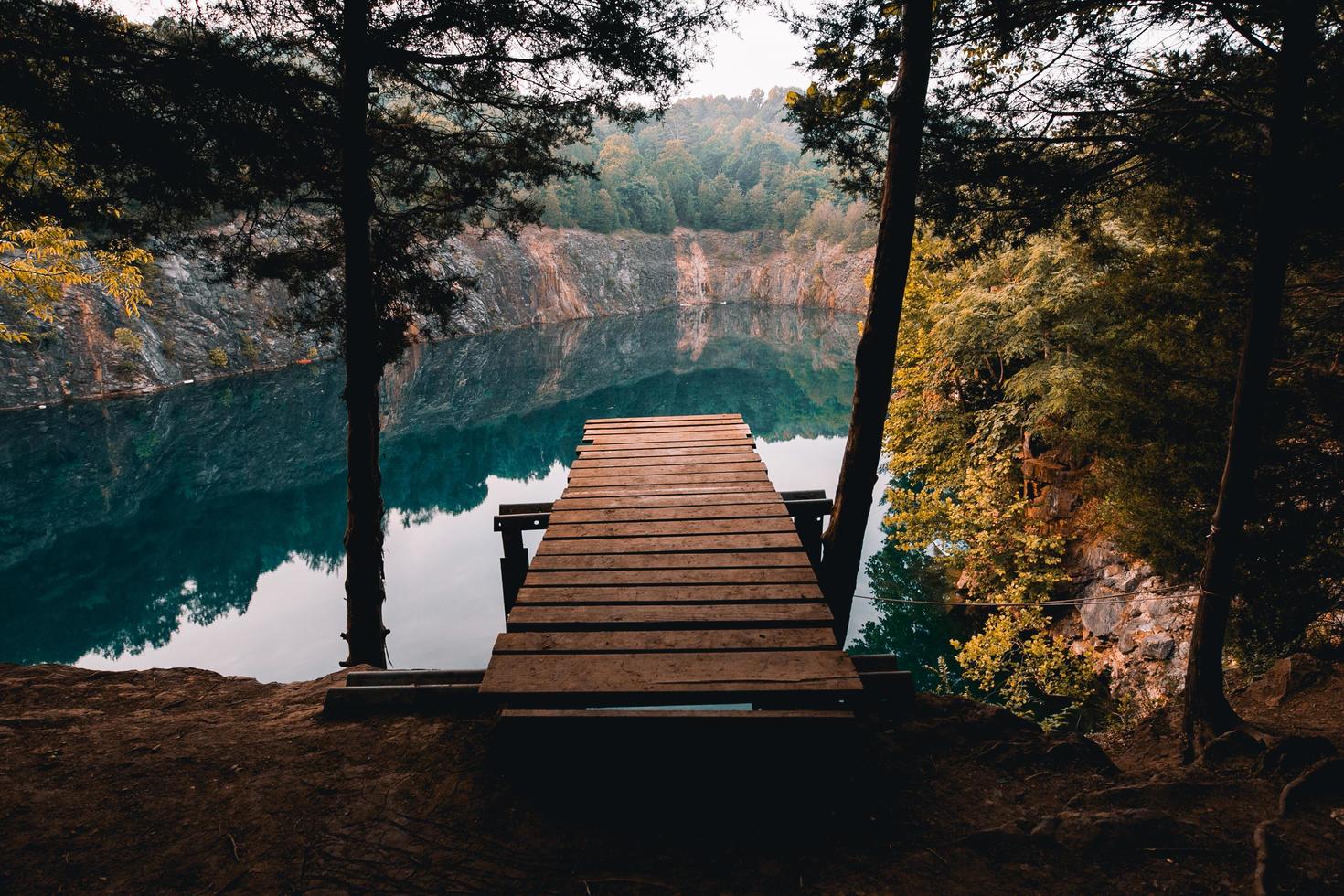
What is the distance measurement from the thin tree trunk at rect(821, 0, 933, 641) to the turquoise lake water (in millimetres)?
9414

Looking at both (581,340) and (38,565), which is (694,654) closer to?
(38,565)

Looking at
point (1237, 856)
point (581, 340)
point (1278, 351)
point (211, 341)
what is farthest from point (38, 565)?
point (581, 340)

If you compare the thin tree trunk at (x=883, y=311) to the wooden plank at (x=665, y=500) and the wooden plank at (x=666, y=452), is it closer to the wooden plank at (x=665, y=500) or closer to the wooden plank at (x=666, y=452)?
the wooden plank at (x=665, y=500)

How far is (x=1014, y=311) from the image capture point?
43.9 feet

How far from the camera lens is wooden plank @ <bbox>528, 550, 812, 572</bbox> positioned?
15.7 ft

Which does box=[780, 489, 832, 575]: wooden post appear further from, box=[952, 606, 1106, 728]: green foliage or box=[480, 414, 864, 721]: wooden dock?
box=[952, 606, 1106, 728]: green foliage

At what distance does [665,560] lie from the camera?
4.90m

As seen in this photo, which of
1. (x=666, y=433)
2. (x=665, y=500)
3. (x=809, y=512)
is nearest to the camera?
(x=665, y=500)

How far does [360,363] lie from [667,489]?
336cm

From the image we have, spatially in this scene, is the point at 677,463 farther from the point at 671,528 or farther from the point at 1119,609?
the point at 1119,609

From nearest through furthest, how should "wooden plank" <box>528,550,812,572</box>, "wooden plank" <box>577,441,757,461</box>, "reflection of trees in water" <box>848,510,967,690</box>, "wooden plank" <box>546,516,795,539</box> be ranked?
"wooden plank" <box>528,550,812,572</box> → "wooden plank" <box>546,516,795,539</box> → "wooden plank" <box>577,441,757,461</box> → "reflection of trees in water" <box>848,510,967,690</box>

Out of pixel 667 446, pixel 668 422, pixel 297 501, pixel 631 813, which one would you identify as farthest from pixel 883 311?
pixel 297 501

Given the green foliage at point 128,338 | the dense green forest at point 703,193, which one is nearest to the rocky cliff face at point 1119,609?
the green foliage at point 128,338

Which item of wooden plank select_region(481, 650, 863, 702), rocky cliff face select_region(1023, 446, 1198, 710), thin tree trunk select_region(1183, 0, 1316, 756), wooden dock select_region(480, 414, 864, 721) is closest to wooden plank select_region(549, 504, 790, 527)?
wooden dock select_region(480, 414, 864, 721)
